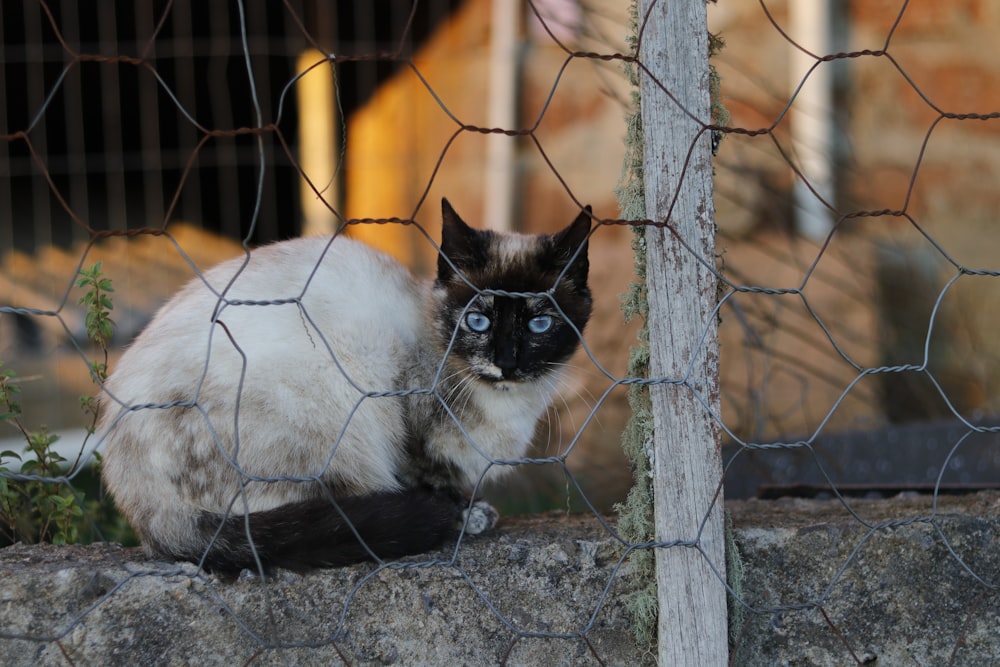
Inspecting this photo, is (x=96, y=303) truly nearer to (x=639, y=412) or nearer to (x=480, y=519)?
(x=480, y=519)

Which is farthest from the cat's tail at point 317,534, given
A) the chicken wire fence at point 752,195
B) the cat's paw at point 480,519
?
the chicken wire fence at point 752,195

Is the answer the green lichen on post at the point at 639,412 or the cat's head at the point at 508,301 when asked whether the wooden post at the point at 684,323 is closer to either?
the green lichen on post at the point at 639,412

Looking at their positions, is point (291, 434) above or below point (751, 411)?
above

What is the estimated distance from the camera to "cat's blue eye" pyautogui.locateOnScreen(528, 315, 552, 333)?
2.51 m

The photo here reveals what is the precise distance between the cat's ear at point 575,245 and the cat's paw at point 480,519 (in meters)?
0.63

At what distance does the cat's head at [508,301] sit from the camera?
2.47m

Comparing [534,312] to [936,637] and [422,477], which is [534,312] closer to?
[422,477]

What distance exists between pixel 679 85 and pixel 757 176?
279 centimetres

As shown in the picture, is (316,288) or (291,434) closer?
(291,434)

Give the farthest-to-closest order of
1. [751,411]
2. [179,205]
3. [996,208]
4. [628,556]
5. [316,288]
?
1. [179,205]
2. [996,208]
3. [751,411]
4. [316,288]
5. [628,556]

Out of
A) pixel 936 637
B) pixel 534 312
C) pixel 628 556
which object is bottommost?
pixel 936 637

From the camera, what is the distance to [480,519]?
7.90ft

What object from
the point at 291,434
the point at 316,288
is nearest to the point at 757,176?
the point at 316,288

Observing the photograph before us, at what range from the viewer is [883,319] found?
541cm
